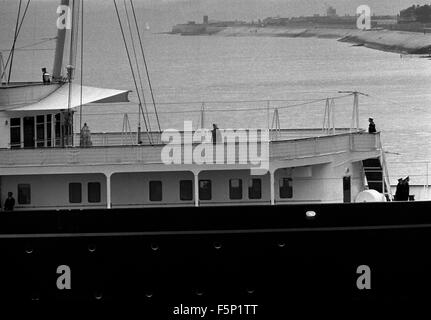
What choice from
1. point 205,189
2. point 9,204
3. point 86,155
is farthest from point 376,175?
point 9,204

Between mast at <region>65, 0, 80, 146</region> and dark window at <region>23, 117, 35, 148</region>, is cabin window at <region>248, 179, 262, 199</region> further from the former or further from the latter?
dark window at <region>23, 117, 35, 148</region>

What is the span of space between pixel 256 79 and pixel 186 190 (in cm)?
2622

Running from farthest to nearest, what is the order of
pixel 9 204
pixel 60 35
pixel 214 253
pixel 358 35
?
pixel 358 35, pixel 60 35, pixel 9 204, pixel 214 253

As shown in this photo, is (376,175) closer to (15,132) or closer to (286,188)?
(286,188)

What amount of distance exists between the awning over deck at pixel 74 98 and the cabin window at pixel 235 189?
10.1 feet

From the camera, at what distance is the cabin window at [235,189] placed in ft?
78.5

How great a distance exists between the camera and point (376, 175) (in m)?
25.7

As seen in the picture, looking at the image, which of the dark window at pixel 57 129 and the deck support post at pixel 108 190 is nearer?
the deck support post at pixel 108 190

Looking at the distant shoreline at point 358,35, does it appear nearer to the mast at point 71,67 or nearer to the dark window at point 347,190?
the mast at point 71,67

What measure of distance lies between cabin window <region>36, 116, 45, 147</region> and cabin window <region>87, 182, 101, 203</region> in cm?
185

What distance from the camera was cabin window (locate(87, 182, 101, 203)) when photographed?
23891 millimetres
